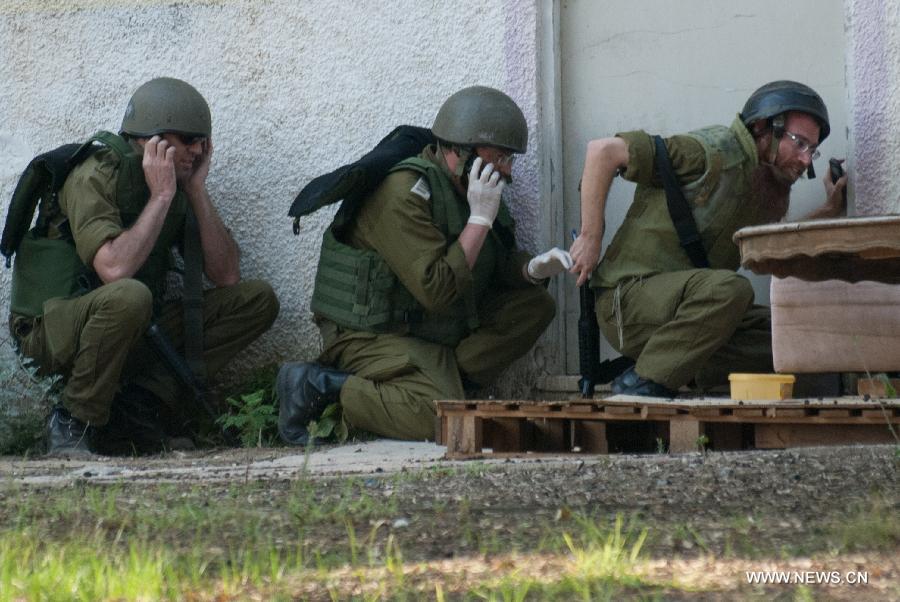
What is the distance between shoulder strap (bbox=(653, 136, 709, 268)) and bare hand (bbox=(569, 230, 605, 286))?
29 cm

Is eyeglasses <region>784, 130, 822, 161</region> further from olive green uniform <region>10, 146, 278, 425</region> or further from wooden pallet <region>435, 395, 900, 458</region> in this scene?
olive green uniform <region>10, 146, 278, 425</region>

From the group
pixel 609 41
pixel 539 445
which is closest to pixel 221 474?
pixel 539 445

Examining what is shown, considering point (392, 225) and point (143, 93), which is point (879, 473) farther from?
point (143, 93)

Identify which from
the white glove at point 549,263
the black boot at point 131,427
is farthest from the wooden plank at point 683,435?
the black boot at point 131,427

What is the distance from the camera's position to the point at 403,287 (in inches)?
226

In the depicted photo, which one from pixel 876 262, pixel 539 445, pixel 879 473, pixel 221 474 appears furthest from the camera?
pixel 539 445

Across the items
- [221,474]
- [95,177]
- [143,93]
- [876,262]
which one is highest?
[143,93]

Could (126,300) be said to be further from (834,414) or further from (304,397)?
(834,414)

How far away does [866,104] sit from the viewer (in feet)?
18.5

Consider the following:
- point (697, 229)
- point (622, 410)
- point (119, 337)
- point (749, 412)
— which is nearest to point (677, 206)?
point (697, 229)

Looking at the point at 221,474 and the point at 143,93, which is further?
the point at 143,93

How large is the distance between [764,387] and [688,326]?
61cm

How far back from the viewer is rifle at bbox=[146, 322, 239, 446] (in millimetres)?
5859

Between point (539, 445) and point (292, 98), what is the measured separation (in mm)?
2385
